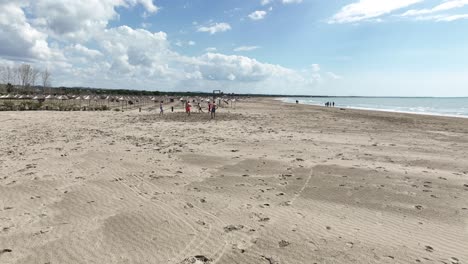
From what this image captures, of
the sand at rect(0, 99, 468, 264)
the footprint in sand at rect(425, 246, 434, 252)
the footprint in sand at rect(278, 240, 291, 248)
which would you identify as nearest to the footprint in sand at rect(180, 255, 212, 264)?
the sand at rect(0, 99, 468, 264)

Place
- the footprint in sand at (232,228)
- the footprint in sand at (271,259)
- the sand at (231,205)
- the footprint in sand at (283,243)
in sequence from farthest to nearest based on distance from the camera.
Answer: the footprint in sand at (232,228), the footprint in sand at (283,243), the sand at (231,205), the footprint in sand at (271,259)

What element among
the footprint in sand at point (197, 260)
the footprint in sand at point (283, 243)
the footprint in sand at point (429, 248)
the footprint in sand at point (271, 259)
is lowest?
the footprint in sand at point (197, 260)

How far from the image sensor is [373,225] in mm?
5496

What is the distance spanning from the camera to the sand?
4562 millimetres

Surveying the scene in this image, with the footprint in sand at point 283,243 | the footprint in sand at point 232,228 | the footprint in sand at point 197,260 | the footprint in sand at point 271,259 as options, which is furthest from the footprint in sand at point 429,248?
the footprint in sand at point 197,260

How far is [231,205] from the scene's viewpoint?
6414 millimetres

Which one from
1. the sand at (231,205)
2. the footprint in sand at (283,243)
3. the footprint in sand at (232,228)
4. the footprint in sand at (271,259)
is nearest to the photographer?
the footprint in sand at (271,259)

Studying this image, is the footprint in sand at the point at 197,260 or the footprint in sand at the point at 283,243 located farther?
the footprint in sand at the point at 283,243

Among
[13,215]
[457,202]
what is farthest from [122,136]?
[457,202]

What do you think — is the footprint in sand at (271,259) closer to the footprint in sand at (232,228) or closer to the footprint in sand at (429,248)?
the footprint in sand at (232,228)

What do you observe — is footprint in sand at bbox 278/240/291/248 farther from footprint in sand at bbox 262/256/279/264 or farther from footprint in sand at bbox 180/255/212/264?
footprint in sand at bbox 180/255/212/264

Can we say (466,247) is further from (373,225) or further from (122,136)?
(122,136)

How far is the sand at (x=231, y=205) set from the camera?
15.0 ft

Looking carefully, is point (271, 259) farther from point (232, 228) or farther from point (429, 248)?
point (429, 248)
